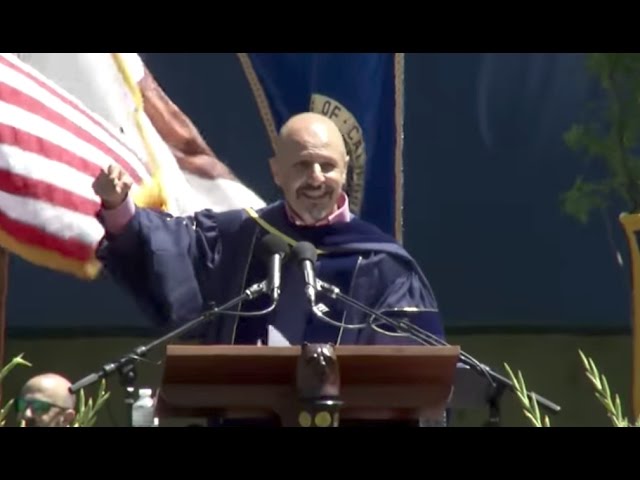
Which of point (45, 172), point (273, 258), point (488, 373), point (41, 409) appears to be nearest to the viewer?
point (488, 373)

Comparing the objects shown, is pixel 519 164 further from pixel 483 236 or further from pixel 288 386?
pixel 288 386

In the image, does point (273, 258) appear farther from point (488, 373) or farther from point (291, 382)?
point (488, 373)

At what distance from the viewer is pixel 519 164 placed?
712 centimetres

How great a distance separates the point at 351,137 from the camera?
22.5 ft

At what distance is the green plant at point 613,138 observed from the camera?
6875 millimetres

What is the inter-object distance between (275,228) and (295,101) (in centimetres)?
210

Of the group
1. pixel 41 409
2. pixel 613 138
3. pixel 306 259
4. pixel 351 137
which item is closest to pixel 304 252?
pixel 306 259

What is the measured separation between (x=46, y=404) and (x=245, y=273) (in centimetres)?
61

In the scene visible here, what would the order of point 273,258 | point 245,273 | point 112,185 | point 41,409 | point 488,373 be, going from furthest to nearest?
1. point 245,273
2. point 41,409
3. point 112,185
4. point 273,258
5. point 488,373

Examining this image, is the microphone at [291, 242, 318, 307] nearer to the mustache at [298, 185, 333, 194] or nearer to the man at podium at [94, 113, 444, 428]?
the man at podium at [94, 113, 444, 428]

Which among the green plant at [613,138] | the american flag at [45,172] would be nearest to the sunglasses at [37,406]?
the american flag at [45,172]

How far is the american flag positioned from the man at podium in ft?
4.98

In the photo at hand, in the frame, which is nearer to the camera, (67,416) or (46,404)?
(67,416)
